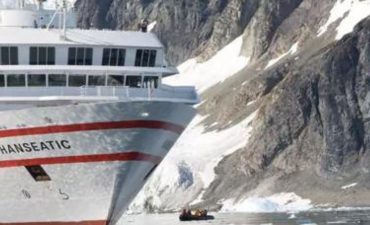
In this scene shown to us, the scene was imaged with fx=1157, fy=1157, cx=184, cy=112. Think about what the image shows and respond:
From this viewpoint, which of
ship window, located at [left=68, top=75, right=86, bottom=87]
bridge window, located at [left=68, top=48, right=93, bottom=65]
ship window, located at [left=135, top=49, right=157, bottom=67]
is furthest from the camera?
ship window, located at [left=135, top=49, right=157, bottom=67]

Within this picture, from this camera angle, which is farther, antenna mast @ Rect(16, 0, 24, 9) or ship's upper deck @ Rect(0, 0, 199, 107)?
antenna mast @ Rect(16, 0, 24, 9)

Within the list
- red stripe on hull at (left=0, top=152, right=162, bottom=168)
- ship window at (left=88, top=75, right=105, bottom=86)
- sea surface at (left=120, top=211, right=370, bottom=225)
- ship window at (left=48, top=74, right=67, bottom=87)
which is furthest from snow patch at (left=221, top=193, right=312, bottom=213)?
ship window at (left=48, top=74, right=67, bottom=87)

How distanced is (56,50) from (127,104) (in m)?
4.82

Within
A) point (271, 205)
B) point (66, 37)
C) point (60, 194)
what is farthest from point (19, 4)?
point (271, 205)

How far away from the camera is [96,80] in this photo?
5784 centimetres

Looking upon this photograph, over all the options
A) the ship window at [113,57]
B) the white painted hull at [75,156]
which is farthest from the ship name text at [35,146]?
the ship window at [113,57]

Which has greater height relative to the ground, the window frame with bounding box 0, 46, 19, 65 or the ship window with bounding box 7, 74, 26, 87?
the window frame with bounding box 0, 46, 19, 65

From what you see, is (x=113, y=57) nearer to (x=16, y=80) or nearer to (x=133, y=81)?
(x=133, y=81)

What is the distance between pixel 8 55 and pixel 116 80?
18.2 feet

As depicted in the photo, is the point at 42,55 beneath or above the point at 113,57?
above

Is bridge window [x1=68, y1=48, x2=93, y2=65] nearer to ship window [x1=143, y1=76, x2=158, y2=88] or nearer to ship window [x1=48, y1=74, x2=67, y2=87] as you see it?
ship window [x1=48, y1=74, x2=67, y2=87]

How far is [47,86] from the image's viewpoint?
56688 millimetres

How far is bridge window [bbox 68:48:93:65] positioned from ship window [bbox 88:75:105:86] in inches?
35.7

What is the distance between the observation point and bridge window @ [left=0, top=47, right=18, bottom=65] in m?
57.7
